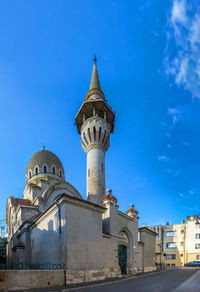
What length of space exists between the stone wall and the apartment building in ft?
119

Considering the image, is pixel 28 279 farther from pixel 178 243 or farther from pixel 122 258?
pixel 178 243

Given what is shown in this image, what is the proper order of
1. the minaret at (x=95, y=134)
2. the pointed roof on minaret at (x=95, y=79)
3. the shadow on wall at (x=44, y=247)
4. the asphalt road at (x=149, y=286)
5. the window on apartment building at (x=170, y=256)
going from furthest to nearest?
the window on apartment building at (x=170, y=256) < the pointed roof on minaret at (x=95, y=79) < the minaret at (x=95, y=134) < the shadow on wall at (x=44, y=247) < the asphalt road at (x=149, y=286)

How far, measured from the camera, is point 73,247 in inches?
551

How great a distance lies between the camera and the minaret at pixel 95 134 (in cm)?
2555

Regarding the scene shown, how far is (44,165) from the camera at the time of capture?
111 ft

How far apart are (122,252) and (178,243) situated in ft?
103

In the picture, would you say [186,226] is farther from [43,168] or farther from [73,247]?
[73,247]

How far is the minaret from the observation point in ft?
83.8

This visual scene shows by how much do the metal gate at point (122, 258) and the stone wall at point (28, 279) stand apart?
8.62m

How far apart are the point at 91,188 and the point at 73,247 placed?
11614 millimetres

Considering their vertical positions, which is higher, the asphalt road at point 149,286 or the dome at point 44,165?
the dome at point 44,165

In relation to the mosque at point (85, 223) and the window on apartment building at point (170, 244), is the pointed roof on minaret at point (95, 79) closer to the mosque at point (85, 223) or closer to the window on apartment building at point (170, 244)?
the mosque at point (85, 223)

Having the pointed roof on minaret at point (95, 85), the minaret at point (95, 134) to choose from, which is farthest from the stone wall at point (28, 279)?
the pointed roof on minaret at point (95, 85)

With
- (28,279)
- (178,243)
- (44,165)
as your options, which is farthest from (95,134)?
(178,243)
